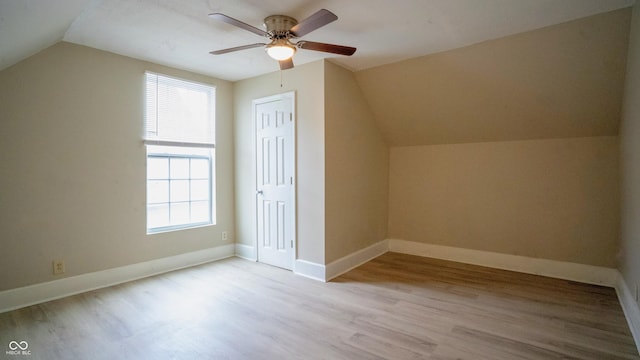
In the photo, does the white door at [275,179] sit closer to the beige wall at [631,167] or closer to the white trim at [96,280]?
the white trim at [96,280]

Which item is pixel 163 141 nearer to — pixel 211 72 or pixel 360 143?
pixel 211 72

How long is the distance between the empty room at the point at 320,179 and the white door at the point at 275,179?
0.03 meters

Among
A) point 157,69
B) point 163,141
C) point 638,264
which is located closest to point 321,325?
point 638,264

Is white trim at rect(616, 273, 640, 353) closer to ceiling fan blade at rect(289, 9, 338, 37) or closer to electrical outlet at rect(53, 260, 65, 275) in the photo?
ceiling fan blade at rect(289, 9, 338, 37)

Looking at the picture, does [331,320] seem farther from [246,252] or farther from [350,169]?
[246,252]

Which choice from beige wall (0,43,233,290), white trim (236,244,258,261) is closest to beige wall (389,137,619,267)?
white trim (236,244,258,261)

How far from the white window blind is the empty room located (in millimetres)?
25

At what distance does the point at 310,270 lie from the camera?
366 cm

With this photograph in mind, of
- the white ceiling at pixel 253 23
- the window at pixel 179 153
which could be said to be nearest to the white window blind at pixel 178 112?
the window at pixel 179 153

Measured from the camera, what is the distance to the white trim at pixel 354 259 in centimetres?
364

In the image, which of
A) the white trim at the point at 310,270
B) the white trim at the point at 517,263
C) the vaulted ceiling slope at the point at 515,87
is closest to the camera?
the vaulted ceiling slope at the point at 515,87

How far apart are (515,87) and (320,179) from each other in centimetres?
235

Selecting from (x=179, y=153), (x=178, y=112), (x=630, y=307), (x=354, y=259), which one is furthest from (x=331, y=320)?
(x=178, y=112)

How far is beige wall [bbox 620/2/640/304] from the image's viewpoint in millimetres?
2363
